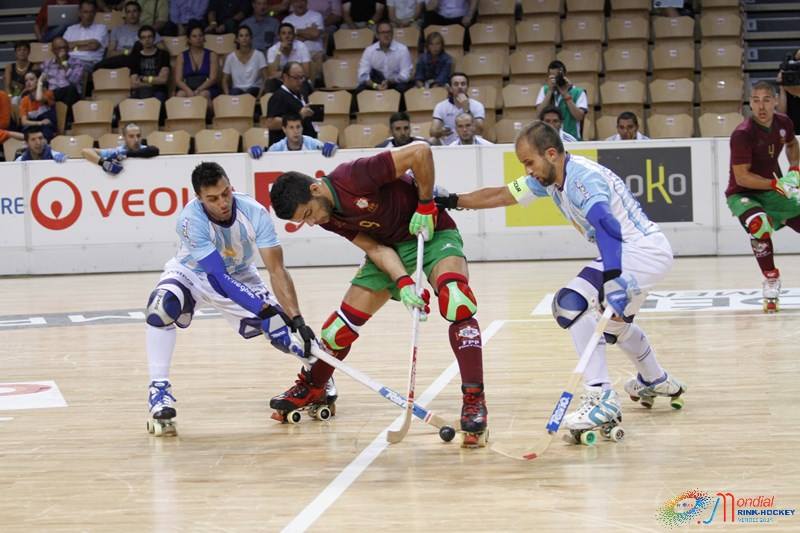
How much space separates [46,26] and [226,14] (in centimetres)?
353

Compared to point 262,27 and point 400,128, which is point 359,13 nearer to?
point 262,27

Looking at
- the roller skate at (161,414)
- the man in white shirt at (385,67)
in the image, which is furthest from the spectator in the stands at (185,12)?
the roller skate at (161,414)

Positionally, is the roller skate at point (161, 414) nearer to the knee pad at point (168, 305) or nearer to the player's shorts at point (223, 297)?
the knee pad at point (168, 305)

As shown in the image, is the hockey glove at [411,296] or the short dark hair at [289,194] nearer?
the short dark hair at [289,194]

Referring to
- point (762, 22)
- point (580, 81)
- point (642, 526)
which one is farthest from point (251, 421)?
point (762, 22)

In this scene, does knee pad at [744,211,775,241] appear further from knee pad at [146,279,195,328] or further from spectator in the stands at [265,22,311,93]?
spectator in the stands at [265,22,311,93]

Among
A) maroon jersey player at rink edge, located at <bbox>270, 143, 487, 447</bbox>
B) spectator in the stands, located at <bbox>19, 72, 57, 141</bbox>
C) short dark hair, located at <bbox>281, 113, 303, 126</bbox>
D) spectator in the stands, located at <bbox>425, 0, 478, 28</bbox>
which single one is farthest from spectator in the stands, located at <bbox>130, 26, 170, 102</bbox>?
maroon jersey player at rink edge, located at <bbox>270, 143, 487, 447</bbox>

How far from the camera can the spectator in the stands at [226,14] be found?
1977cm

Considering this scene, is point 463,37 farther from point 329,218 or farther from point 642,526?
point 642,526

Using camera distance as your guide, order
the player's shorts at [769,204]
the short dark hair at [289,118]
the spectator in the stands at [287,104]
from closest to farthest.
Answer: the player's shorts at [769,204] → the short dark hair at [289,118] → the spectator in the stands at [287,104]

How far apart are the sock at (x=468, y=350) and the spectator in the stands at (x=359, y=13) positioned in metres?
13.7

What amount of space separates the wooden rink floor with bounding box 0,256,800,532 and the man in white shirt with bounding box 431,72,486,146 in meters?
5.69

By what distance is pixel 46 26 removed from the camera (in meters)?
21.2

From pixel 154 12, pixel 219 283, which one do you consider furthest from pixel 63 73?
pixel 219 283
